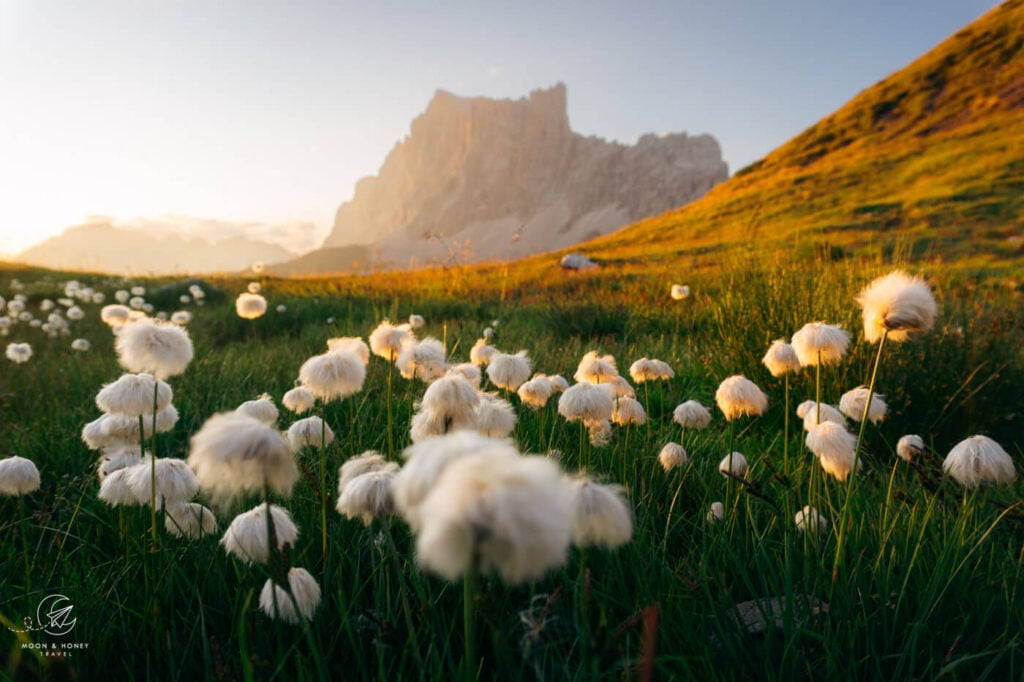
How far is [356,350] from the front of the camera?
234 centimetres

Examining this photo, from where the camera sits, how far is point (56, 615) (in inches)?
66.0

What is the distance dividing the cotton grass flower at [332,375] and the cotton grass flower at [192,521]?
69 centimetres

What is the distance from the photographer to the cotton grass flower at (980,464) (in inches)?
88.3

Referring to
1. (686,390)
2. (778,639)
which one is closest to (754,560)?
(778,639)

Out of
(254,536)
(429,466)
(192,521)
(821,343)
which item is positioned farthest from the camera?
(821,343)

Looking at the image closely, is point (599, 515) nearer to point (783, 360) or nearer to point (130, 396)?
point (130, 396)

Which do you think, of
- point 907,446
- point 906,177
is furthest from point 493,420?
point 906,177

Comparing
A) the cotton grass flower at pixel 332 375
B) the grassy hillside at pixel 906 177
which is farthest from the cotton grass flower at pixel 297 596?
the grassy hillside at pixel 906 177

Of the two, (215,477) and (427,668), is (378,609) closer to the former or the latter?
(427,668)

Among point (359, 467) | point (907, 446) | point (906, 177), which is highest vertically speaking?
point (906, 177)

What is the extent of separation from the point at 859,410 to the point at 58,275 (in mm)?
23892

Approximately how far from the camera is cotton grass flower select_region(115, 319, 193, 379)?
1.77 meters

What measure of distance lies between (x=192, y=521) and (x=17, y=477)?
934 millimetres

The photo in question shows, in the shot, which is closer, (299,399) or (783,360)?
(783,360)
